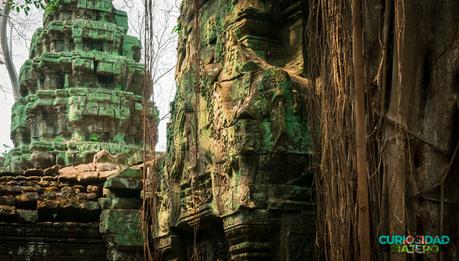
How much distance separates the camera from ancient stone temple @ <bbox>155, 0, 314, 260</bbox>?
7.39 m

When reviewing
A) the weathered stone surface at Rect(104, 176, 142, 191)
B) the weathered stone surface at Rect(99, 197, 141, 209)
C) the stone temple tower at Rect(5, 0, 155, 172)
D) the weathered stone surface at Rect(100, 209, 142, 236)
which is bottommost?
the weathered stone surface at Rect(100, 209, 142, 236)

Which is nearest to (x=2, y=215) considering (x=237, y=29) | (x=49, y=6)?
(x=49, y=6)

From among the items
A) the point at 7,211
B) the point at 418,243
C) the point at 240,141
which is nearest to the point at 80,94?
the point at 7,211

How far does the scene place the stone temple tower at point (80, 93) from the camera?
52.4 feet

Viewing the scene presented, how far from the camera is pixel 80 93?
16016 mm

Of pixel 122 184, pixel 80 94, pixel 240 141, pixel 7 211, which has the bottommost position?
pixel 7 211

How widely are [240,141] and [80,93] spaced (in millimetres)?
9030

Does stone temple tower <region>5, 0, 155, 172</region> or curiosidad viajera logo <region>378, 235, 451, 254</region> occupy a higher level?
stone temple tower <region>5, 0, 155, 172</region>

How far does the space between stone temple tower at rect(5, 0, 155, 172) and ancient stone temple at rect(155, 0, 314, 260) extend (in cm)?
702

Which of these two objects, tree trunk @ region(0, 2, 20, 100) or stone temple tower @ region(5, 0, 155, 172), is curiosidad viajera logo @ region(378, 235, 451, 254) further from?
tree trunk @ region(0, 2, 20, 100)

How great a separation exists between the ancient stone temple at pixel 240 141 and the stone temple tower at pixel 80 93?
7.02 m

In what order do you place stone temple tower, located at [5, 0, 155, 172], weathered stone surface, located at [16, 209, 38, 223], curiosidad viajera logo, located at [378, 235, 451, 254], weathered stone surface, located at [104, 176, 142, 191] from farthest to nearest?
stone temple tower, located at [5, 0, 155, 172] < weathered stone surface, located at [16, 209, 38, 223] < weathered stone surface, located at [104, 176, 142, 191] < curiosidad viajera logo, located at [378, 235, 451, 254]

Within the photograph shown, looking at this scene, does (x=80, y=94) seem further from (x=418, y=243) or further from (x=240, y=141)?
(x=418, y=243)

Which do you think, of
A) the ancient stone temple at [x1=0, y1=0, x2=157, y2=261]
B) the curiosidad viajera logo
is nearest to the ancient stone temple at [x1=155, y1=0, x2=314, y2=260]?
the curiosidad viajera logo
